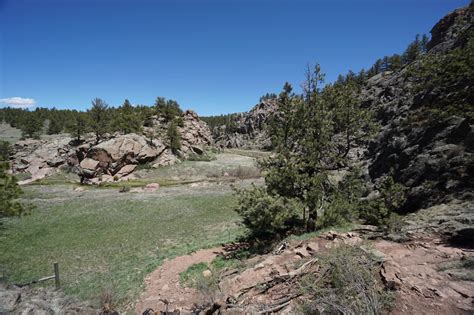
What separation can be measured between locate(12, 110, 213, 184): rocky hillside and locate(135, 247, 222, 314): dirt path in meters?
33.2

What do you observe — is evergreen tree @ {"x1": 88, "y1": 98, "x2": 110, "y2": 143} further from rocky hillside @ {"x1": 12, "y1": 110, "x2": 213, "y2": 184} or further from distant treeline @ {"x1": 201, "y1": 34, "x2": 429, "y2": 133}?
distant treeline @ {"x1": 201, "y1": 34, "x2": 429, "y2": 133}

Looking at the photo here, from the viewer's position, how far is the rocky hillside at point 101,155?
42438 millimetres

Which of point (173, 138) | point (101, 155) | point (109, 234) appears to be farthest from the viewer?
point (173, 138)

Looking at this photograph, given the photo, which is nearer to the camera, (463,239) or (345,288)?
(345,288)

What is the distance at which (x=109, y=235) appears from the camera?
18.4m

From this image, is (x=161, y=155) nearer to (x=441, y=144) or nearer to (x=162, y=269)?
(x=162, y=269)

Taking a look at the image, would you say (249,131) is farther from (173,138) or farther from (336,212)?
(336,212)

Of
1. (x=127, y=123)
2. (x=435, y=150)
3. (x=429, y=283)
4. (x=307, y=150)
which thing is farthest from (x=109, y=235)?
(x=127, y=123)

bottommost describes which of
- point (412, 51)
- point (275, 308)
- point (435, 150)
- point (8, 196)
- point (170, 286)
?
point (170, 286)

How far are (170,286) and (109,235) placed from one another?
10176 mm

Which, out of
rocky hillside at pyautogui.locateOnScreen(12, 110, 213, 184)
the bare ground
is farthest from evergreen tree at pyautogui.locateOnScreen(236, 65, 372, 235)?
rocky hillside at pyautogui.locateOnScreen(12, 110, 213, 184)

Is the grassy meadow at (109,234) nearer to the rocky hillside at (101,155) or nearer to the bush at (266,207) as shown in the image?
the bush at (266,207)

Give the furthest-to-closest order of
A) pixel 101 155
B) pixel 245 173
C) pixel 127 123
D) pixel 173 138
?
pixel 173 138 < pixel 127 123 < pixel 245 173 < pixel 101 155

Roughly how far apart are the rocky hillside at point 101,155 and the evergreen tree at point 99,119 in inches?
83.4
